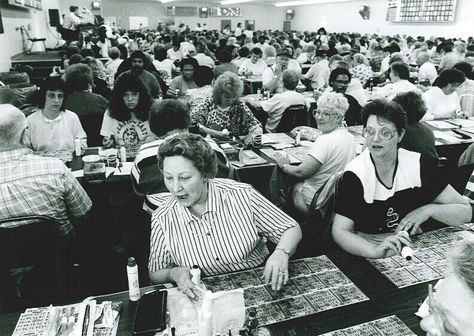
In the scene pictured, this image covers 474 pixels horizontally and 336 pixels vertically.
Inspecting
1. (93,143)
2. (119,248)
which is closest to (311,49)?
(93,143)

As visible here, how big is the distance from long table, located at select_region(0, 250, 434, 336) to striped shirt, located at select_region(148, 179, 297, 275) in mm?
246

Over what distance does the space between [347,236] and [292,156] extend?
1656 mm

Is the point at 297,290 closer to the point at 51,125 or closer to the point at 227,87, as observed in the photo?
the point at 227,87

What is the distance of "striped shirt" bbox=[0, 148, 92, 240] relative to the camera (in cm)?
229

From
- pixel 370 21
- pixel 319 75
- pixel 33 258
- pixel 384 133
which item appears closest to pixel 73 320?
pixel 33 258

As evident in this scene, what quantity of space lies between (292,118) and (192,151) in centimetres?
343

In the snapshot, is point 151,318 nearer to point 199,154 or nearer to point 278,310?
point 278,310

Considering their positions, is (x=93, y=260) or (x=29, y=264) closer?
(x=29, y=264)

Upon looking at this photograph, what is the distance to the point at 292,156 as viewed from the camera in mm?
3643

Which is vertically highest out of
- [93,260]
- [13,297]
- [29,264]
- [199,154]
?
[199,154]

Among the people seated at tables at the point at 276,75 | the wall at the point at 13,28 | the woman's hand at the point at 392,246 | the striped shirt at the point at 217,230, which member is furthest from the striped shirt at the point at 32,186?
the wall at the point at 13,28

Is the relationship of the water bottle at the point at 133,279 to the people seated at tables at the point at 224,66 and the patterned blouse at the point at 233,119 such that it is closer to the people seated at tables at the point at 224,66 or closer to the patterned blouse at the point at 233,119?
the patterned blouse at the point at 233,119

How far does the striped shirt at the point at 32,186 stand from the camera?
2.29 m

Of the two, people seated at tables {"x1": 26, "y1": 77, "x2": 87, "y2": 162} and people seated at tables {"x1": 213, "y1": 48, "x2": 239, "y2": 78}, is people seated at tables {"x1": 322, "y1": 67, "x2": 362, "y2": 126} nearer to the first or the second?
people seated at tables {"x1": 213, "y1": 48, "x2": 239, "y2": 78}
